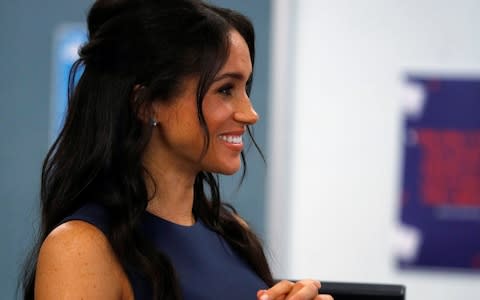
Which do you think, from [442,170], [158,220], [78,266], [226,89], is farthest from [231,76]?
[442,170]

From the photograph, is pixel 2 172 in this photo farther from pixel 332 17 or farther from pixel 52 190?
pixel 52 190

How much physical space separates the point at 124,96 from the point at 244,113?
20 cm

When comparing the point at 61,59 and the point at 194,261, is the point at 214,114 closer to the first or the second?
the point at 194,261

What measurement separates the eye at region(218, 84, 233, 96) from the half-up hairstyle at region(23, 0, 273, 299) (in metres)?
0.03

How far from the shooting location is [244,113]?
5.54ft

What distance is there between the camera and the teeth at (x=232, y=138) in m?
1.68

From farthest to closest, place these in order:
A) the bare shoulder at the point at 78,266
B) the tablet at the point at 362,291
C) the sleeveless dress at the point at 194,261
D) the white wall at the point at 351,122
→ the white wall at the point at 351,122 < the tablet at the point at 362,291 < the sleeveless dress at the point at 194,261 < the bare shoulder at the point at 78,266

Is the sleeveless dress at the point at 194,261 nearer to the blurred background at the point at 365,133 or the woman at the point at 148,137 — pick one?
the woman at the point at 148,137

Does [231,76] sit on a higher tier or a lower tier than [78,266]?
higher

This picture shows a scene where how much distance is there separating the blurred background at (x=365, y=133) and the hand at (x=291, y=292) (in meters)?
1.73

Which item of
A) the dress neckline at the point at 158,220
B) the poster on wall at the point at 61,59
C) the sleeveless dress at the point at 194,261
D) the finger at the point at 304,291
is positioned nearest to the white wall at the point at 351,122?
the poster on wall at the point at 61,59

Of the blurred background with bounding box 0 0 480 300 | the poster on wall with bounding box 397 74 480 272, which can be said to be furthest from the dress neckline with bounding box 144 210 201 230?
the poster on wall with bounding box 397 74 480 272

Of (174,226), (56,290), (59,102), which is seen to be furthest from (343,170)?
(56,290)

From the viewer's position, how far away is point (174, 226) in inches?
68.2
